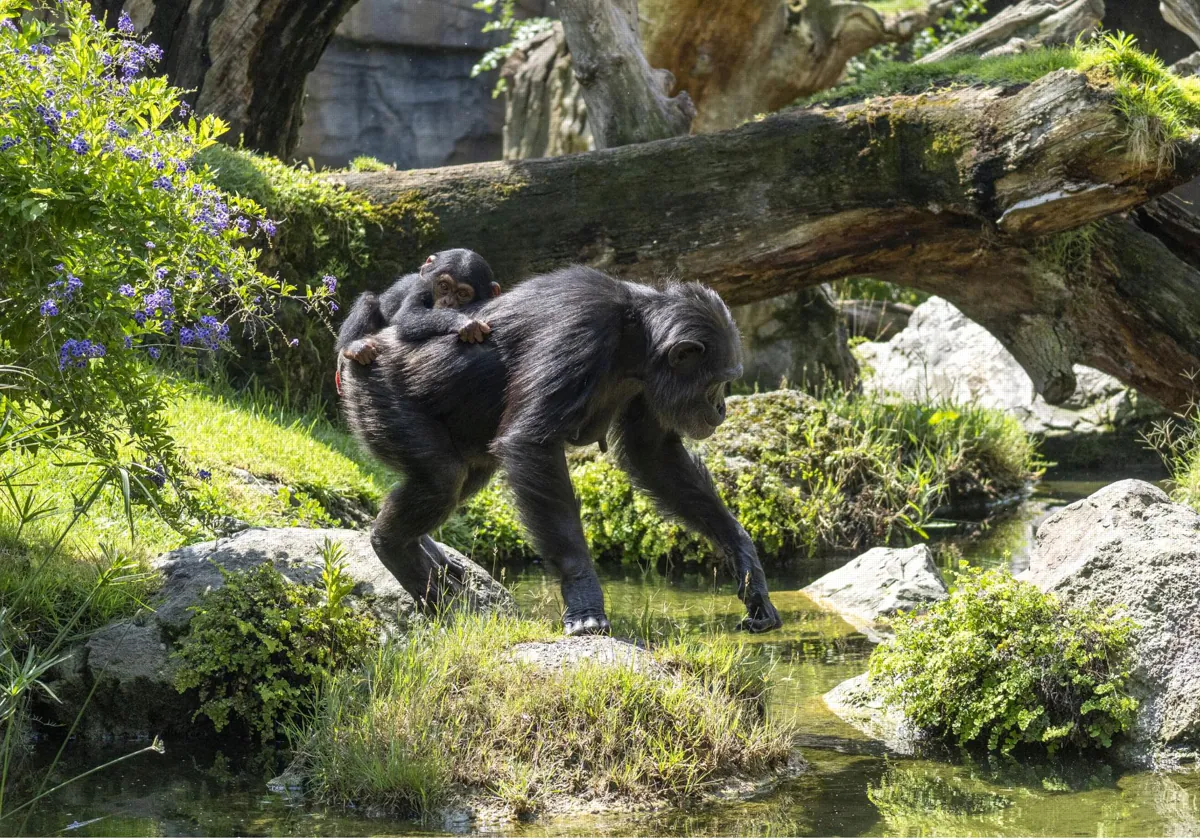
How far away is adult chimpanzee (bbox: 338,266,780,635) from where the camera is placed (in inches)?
195

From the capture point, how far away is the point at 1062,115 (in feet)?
24.7

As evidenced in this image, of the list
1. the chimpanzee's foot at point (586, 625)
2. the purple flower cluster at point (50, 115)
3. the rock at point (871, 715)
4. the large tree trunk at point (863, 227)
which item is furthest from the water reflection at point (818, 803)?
the large tree trunk at point (863, 227)

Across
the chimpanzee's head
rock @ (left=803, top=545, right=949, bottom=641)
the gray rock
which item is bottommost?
rock @ (left=803, top=545, right=949, bottom=641)

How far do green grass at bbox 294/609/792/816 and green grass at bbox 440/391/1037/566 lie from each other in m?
3.37

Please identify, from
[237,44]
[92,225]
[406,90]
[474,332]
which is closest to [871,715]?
[474,332]

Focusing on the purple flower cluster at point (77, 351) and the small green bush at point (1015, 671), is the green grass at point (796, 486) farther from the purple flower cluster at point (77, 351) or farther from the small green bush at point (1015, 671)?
the purple flower cluster at point (77, 351)

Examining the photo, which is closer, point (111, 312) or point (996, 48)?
point (111, 312)

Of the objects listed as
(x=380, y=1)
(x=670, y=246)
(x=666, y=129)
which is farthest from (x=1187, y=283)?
(x=380, y=1)

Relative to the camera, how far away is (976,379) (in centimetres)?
1314

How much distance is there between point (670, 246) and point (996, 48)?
672cm

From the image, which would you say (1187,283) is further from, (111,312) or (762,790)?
(111,312)

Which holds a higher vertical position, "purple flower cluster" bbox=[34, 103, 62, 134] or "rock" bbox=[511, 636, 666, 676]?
"purple flower cluster" bbox=[34, 103, 62, 134]

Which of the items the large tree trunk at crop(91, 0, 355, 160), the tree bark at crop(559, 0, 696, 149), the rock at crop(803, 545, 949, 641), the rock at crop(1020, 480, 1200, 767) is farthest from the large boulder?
the tree bark at crop(559, 0, 696, 149)

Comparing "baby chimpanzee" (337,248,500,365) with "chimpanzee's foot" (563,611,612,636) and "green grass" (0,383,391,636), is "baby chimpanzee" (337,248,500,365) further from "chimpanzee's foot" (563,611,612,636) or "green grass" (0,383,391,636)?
"chimpanzee's foot" (563,611,612,636)
